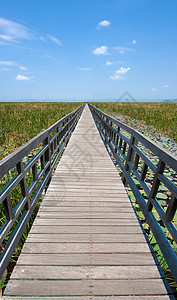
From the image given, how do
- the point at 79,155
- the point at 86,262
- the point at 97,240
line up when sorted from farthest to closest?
the point at 79,155
the point at 97,240
the point at 86,262

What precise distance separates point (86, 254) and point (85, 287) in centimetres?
33

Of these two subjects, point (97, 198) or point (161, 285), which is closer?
point (161, 285)

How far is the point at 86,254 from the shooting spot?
Answer: 1.80 metres

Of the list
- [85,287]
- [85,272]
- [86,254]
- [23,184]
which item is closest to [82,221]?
[86,254]

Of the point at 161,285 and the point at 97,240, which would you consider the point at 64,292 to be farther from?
the point at 161,285

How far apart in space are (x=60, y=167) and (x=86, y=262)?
8.64ft

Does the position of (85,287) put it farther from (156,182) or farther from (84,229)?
(156,182)

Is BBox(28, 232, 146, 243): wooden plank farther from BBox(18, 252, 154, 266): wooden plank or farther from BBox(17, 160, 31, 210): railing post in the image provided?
BBox(17, 160, 31, 210): railing post

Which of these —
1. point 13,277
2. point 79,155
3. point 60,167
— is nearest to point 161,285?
point 13,277

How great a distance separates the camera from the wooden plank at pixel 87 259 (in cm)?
170

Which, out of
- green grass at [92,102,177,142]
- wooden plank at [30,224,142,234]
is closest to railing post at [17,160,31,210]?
wooden plank at [30,224,142,234]

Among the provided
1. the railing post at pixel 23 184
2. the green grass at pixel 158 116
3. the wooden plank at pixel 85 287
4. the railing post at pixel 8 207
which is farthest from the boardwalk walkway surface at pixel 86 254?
the green grass at pixel 158 116

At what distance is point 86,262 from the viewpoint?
5.61ft

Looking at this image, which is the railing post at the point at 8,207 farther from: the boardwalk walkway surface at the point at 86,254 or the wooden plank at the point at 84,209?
the wooden plank at the point at 84,209
